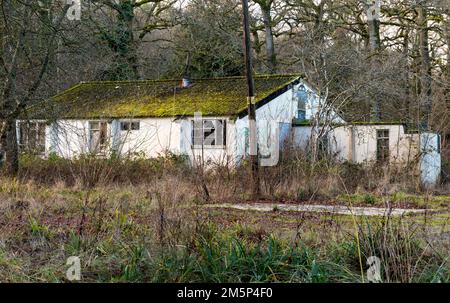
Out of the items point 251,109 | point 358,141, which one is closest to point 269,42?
point 358,141

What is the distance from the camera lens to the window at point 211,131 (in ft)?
90.2

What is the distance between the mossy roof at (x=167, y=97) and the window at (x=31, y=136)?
16.6ft

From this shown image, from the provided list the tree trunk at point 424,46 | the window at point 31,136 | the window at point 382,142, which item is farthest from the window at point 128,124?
the tree trunk at point 424,46

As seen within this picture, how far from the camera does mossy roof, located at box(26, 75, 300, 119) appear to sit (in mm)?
27969

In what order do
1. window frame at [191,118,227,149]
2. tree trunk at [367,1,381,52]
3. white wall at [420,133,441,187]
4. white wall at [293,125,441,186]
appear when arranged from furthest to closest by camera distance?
tree trunk at [367,1,381,52] < window frame at [191,118,227,149] < white wall at [293,125,441,186] < white wall at [420,133,441,187]

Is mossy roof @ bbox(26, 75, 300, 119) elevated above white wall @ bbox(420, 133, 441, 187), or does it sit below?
above

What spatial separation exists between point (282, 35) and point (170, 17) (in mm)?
6592

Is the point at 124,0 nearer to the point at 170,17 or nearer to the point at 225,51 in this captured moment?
the point at 170,17

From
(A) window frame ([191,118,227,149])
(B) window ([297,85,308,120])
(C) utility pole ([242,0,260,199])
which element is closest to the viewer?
(C) utility pole ([242,0,260,199])

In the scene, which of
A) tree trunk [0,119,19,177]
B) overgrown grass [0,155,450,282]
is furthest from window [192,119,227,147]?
overgrown grass [0,155,450,282]

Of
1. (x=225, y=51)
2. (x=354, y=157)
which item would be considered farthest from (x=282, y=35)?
(x=354, y=157)

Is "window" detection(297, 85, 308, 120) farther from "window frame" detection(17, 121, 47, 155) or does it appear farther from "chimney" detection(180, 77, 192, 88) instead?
"window frame" detection(17, 121, 47, 155)

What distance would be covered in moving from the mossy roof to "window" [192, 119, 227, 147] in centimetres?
51

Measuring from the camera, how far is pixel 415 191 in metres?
21.1
